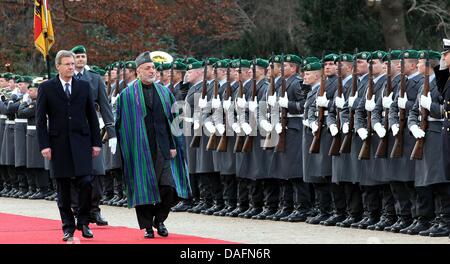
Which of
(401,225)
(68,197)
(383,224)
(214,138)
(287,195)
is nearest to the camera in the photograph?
(68,197)

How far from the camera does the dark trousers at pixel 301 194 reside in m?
17.0

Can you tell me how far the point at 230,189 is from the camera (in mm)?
18422

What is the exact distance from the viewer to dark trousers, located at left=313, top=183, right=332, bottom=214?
1648 cm

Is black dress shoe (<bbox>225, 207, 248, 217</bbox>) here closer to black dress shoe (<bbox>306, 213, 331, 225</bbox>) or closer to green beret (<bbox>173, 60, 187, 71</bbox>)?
black dress shoe (<bbox>306, 213, 331, 225</bbox>)

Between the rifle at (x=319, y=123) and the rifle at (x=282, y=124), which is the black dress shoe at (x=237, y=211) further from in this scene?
the rifle at (x=319, y=123)

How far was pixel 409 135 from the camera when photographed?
14867mm

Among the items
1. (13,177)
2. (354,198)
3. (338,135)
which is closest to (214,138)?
(338,135)

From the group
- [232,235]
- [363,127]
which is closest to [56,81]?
[232,235]

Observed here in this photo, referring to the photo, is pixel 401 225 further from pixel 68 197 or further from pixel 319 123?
pixel 68 197

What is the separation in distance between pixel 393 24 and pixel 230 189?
15.4 meters

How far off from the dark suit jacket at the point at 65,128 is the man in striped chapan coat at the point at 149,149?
567 mm

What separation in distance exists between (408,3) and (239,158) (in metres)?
18.6

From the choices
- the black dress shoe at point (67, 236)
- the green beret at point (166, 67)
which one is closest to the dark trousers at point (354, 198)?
the black dress shoe at point (67, 236)
